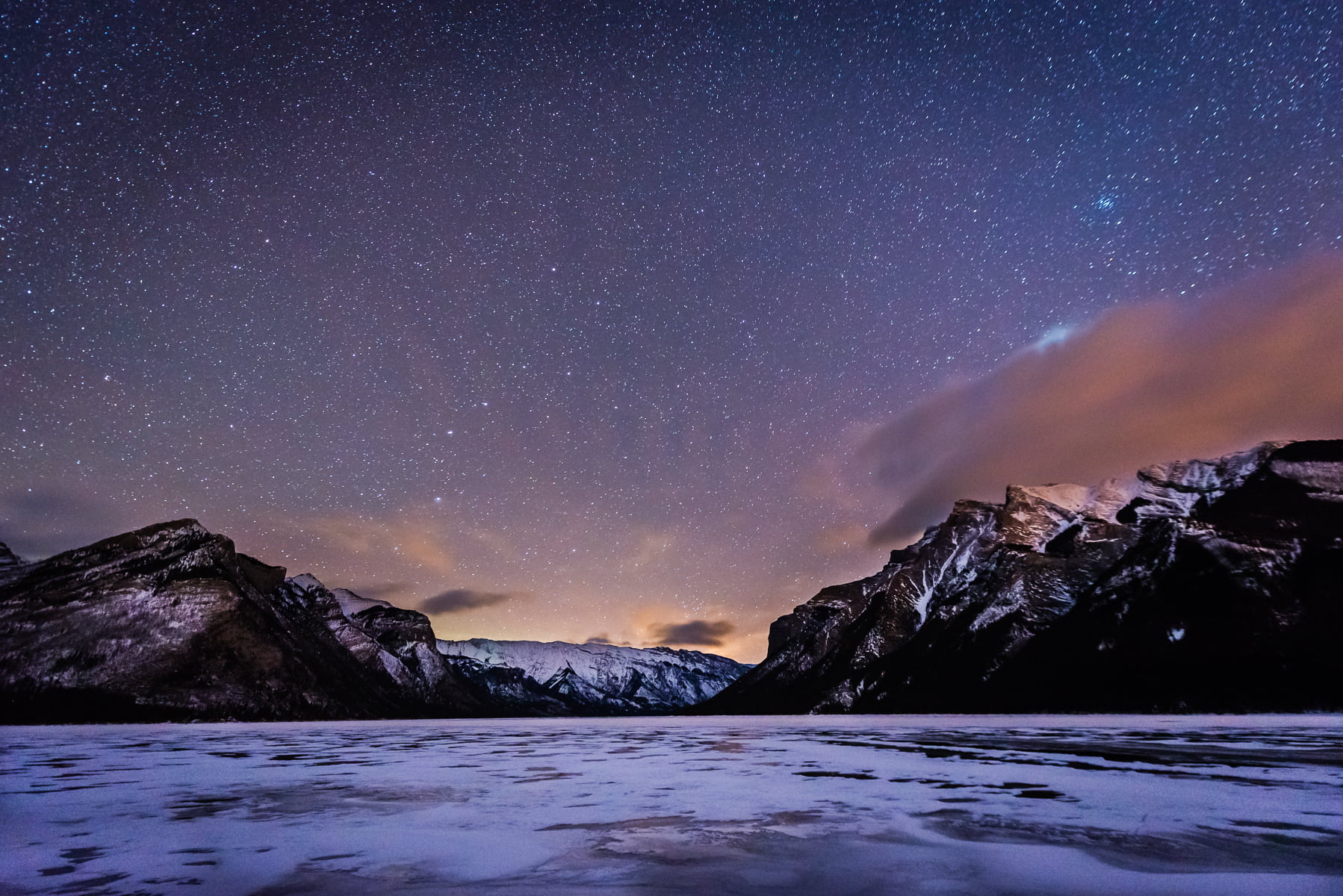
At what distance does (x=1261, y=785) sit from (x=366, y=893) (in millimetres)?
21238

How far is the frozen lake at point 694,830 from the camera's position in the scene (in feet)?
26.0

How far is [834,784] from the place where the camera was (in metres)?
19.2

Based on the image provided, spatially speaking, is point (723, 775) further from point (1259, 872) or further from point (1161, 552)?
point (1161, 552)

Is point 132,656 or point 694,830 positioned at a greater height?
point 132,656

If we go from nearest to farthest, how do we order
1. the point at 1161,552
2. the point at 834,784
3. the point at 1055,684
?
the point at 834,784, the point at 1055,684, the point at 1161,552

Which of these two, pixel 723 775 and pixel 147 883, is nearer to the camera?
pixel 147 883

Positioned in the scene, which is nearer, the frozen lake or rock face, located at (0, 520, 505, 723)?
the frozen lake

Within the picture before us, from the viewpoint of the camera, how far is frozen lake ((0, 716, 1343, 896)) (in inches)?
312

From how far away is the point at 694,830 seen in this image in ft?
38.3

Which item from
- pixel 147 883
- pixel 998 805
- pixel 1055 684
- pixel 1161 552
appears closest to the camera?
pixel 147 883

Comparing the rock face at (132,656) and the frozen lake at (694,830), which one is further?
the rock face at (132,656)

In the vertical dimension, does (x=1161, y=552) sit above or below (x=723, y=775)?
above

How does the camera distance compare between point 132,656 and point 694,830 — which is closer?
point 694,830

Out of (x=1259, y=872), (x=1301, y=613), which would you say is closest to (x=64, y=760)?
(x=1259, y=872)
